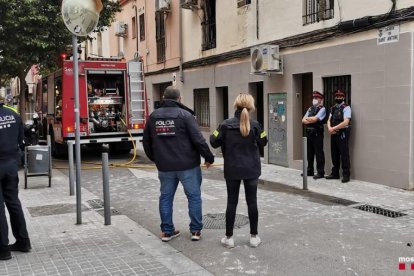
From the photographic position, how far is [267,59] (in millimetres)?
11273

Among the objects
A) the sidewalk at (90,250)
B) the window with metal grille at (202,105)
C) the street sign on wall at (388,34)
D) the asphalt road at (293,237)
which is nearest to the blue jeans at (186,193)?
the asphalt road at (293,237)

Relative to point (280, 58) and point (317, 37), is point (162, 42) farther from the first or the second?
point (317, 37)

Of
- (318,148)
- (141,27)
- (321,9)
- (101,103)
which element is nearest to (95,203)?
(318,148)

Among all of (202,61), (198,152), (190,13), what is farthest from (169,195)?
(190,13)

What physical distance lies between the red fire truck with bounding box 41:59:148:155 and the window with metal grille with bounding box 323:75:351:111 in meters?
5.70

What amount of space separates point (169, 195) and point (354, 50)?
17.7 ft

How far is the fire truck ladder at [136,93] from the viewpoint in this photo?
14031 millimetres

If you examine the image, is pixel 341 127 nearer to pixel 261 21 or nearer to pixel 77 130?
pixel 261 21

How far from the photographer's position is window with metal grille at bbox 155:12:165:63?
1886 centimetres

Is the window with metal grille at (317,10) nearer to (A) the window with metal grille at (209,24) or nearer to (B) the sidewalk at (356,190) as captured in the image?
(B) the sidewalk at (356,190)

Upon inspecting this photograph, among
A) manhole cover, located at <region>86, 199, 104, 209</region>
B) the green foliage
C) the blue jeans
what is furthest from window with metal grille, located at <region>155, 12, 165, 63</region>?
the blue jeans

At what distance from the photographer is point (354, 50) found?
30.8 feet

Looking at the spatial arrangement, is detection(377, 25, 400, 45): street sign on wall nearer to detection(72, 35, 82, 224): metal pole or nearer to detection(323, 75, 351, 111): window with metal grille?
detection(323, 75, 351, 111): window with metal grille

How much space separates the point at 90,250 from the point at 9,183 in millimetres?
1116
